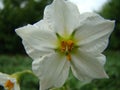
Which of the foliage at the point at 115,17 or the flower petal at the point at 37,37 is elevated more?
the flower petal at the point at 37,37

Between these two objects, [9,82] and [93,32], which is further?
Answer: [9,82]

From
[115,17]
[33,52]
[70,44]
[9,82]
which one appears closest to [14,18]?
[115,17]

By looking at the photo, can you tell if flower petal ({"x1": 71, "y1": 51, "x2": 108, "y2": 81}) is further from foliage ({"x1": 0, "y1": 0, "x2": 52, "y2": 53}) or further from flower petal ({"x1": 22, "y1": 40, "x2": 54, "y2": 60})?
foliage ({"x1": 0, "y1": 0, "x2": 52, "y2": 53})

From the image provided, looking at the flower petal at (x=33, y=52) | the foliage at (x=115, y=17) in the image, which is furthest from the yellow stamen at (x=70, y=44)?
the foliage at (x=115, y=17)

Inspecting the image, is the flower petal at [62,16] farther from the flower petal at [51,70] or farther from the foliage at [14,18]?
the foliage at [14,18]

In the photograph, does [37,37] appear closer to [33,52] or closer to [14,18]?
[33,52]

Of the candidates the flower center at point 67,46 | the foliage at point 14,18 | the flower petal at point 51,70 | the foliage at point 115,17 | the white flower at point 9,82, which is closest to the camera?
the flower petal at point 51,70
